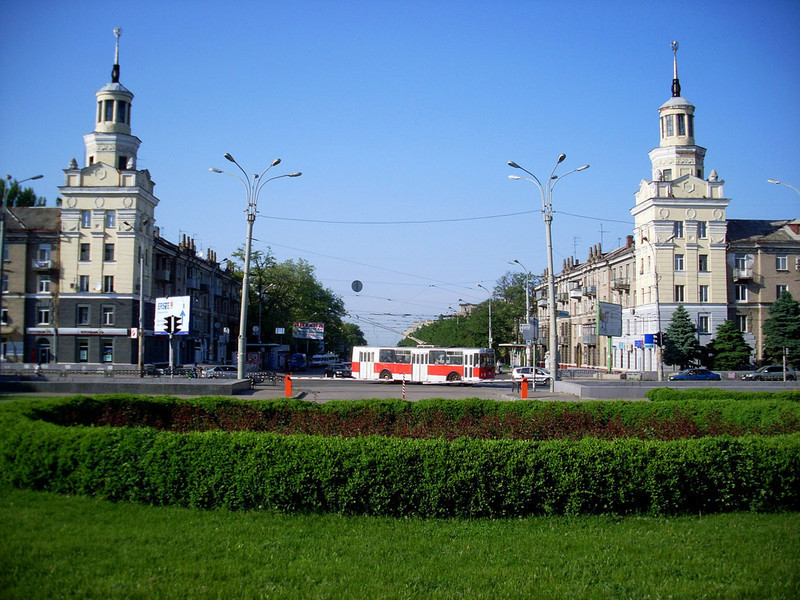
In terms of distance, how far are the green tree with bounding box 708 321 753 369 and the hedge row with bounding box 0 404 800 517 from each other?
46.7 meters

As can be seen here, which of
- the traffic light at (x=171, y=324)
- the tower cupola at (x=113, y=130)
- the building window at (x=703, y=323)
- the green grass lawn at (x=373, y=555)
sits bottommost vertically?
the green grass lawn at (x=373, y=555)

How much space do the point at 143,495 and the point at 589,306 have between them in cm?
7136

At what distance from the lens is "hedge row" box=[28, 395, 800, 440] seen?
42.4 ft

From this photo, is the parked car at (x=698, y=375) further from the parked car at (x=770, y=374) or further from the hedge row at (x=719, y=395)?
the hedge row at (x=719, y=395)

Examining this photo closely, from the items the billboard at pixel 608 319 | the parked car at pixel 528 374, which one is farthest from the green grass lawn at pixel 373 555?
Answer: the billboard at pixel 608 319

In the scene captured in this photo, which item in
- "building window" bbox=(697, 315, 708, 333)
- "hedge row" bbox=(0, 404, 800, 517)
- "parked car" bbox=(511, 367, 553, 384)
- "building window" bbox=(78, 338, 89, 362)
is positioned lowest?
"parked car" bbox=(511, 367, 553, 384)

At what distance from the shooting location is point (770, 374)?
47.4 metres

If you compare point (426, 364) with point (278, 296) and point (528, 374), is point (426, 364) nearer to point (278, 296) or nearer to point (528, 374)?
point (528, 374)

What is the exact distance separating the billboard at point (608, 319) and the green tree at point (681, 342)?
6020 millimetres

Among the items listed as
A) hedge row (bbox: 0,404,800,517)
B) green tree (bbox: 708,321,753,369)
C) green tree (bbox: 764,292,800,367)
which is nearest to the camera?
hedge row (bbox: 0,404,800,517)

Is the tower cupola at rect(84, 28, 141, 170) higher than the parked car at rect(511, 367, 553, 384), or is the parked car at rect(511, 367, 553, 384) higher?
the tower cupola at rect(84, 28, 141, 170)

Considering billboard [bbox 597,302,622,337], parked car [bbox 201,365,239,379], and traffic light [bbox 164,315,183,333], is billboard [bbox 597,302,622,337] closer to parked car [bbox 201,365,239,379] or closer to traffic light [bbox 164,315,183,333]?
parked car [bbox 201,365,239,379]

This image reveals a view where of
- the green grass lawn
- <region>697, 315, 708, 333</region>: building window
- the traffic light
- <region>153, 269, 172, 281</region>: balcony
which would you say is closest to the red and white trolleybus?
the traffic light

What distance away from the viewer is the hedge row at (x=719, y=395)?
803 inches
